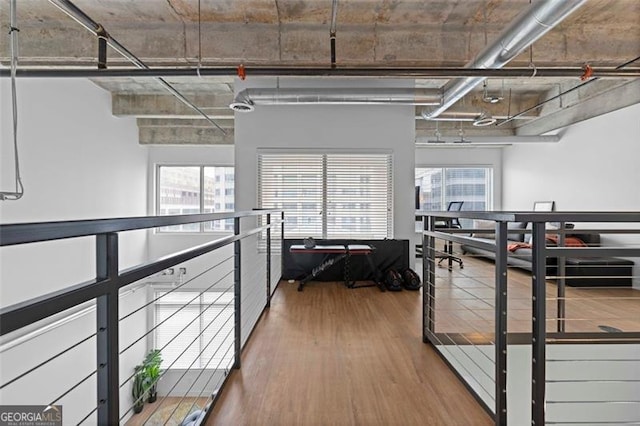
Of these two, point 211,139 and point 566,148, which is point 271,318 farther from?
point 566,148

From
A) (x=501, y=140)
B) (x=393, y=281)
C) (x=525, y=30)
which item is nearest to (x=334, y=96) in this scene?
(x=525, y=30)

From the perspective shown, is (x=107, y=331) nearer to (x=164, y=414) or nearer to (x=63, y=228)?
(x=63, y=228)

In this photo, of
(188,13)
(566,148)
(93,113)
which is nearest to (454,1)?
(188,13)

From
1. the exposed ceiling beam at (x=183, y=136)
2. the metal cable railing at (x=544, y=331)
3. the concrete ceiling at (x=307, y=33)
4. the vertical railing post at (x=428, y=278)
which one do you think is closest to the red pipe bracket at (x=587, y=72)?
the concrete ceiling at (x=307, y=33)

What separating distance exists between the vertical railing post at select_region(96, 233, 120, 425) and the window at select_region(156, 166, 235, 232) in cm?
783

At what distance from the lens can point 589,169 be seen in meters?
6.36

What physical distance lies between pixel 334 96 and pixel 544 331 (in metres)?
3.97

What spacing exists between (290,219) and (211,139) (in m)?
3.85

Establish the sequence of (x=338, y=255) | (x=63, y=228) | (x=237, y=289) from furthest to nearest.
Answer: (x=338, y=255), (x=237, y=289), (x=63, y=228)

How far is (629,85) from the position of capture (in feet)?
17.5

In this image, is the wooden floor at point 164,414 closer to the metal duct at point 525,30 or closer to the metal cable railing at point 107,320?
the metal cable railing at point 107,320

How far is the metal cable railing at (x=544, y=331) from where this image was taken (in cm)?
148

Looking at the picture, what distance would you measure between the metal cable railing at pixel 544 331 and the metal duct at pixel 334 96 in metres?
2.39

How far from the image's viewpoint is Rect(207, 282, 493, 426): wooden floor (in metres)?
1.85
